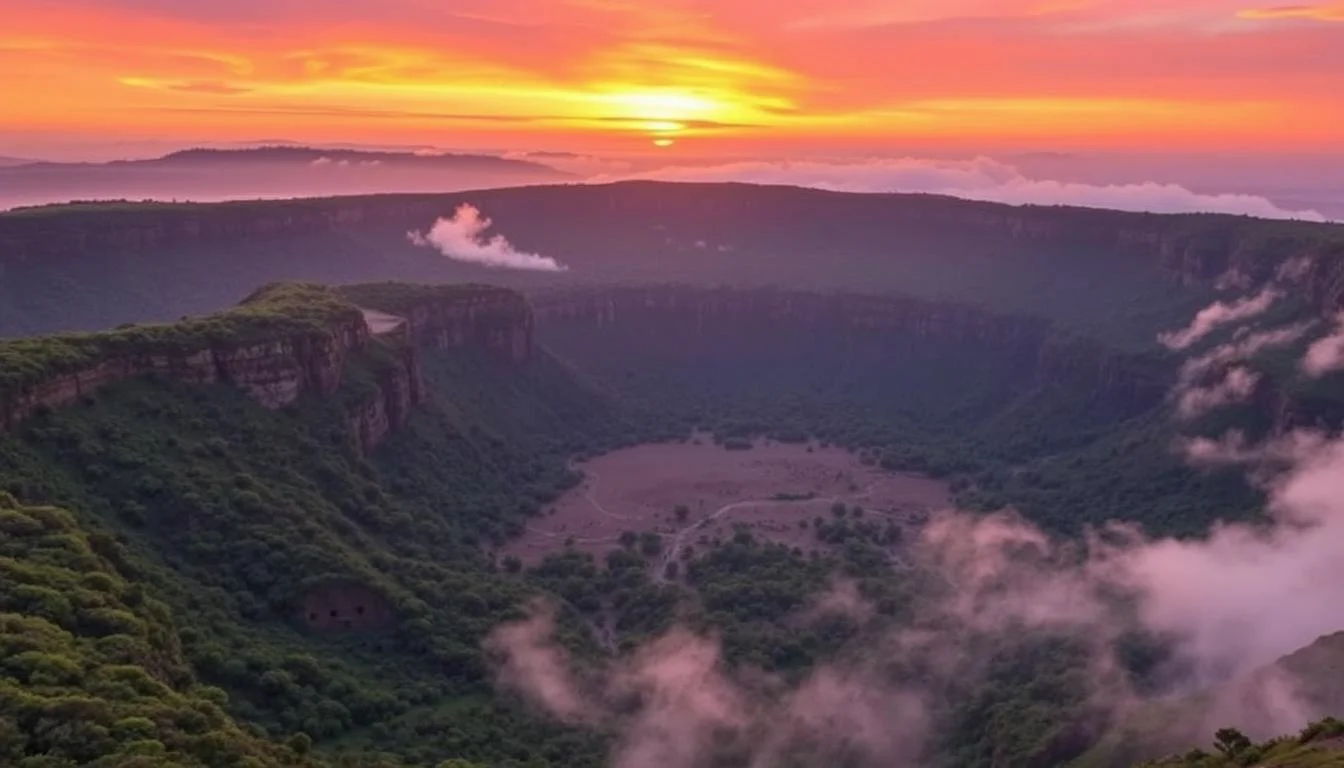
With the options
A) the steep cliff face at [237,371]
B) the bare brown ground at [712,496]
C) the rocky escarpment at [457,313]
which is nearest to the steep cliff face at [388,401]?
the steep cliff face at [237,371]

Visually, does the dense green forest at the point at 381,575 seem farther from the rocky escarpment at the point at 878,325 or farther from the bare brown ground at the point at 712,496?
the rocky escarpment at the point at 878,325

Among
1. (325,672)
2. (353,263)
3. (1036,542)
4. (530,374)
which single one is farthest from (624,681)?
(353,263)

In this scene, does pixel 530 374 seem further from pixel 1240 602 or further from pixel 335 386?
pixel 1240 602

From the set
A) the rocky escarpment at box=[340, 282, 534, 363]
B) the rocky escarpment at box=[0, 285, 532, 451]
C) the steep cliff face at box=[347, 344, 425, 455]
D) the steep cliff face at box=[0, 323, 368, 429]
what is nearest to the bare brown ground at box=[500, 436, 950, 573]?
the steep cliff face at box=[347, 344, 425, 455]

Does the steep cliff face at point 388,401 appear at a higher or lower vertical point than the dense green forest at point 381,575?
higher

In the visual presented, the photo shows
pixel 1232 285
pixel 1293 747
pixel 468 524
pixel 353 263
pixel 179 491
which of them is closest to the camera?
pixel 1293 747

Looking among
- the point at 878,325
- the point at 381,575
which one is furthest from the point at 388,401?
the point at 878,325

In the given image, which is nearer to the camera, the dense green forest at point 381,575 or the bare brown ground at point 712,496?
the dense green forest at point 381,575
